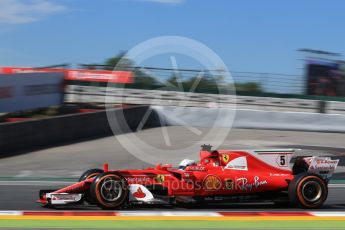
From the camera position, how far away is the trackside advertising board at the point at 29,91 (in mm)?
18750

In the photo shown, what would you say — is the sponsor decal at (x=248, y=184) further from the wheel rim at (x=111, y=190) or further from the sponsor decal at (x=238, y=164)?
the wheel rim at (x=111, y=190)

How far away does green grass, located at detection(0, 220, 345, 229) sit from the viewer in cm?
694

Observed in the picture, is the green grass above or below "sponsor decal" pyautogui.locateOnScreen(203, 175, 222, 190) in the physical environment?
below

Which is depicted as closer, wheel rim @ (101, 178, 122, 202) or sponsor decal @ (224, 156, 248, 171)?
wheel rim @ (101, 178, 122, 202)

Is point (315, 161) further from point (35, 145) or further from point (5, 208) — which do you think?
point (35, 145)

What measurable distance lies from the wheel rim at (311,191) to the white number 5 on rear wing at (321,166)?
326mm

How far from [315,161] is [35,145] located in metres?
10.7

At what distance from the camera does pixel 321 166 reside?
8.77m

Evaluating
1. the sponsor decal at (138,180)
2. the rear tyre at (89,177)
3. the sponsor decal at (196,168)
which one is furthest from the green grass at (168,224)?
the sponsor decal at (196,168)

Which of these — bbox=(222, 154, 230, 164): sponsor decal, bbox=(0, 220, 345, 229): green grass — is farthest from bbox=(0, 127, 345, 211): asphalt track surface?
bbox=(0, 220, 345, 229): green grass

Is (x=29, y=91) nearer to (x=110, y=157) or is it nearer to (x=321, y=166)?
(x=110, y=157)

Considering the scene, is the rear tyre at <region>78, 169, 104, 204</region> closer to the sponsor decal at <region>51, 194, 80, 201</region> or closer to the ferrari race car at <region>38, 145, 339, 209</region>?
the ferrari race car at <region>38, 145, 339, 209</region>

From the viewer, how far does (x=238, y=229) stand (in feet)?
22.7

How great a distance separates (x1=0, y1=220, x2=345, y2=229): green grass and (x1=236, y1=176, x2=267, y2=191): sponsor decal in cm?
108
